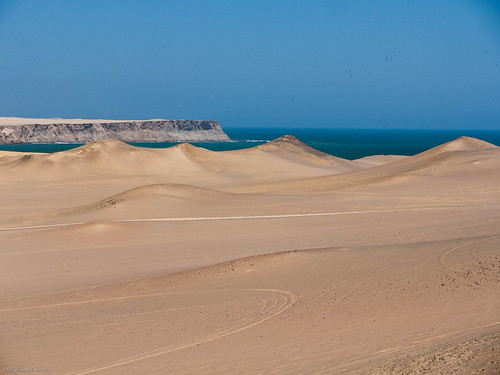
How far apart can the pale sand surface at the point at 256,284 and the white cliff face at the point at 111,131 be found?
108 meters

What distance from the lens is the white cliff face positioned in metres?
133

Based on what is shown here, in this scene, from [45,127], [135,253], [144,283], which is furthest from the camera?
[45,127]

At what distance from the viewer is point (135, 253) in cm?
1911

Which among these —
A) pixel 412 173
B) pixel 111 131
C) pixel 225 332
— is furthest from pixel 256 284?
pixel 111 131

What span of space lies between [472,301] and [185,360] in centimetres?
469

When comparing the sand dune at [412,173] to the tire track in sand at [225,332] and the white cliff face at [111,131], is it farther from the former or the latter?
the white cliff face at [111,131]

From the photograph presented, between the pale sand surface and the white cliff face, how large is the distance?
356 feet

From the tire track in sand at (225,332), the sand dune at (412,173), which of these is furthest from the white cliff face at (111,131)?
the tire track in sand at (225,332)

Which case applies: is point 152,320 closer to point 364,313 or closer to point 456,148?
point 364,313

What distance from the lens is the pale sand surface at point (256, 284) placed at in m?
9.14

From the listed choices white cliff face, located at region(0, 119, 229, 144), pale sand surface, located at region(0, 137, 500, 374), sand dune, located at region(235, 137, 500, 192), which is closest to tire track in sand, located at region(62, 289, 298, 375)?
pale sand surface, located at region(0, 137, 500, 374)

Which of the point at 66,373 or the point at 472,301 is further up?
the point at 472,301

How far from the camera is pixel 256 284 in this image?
1353 cm

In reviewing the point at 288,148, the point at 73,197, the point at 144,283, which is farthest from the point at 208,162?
the point at 144,283
